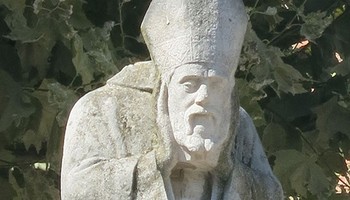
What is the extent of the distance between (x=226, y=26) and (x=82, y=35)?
345 cm

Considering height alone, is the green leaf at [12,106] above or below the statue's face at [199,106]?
below

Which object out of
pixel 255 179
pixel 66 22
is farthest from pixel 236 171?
pixel 66 22

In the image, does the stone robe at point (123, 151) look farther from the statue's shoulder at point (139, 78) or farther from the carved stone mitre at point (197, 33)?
the carved stone mitre at point (197, 33)

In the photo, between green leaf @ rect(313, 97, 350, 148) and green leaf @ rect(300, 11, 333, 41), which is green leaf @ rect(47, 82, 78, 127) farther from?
green leaf @ rect(313, 97, 350, 148)

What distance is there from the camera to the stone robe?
703 centimetres

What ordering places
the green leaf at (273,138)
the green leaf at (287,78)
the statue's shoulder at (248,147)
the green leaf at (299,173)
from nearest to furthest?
the statue's shoulder at (248,147) < the green leaf at (287,78) < the green leaf at (299,173) < the green leaf at (273,138)

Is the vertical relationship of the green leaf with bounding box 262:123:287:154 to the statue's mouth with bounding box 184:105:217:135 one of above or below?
below

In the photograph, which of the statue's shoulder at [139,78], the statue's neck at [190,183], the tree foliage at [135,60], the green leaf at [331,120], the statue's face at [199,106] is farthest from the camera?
the green leaf at [331,120]

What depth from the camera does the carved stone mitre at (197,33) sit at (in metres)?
7.00

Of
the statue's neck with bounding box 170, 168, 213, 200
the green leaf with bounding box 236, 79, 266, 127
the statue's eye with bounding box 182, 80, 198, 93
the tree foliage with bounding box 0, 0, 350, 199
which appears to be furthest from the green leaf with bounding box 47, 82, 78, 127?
the statue's eye with bounding box 182, 80, 198, 93

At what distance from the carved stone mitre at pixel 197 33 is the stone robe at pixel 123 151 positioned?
0.14 metres

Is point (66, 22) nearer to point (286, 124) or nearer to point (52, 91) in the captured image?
point (52, 91)

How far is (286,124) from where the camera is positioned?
1112 cm

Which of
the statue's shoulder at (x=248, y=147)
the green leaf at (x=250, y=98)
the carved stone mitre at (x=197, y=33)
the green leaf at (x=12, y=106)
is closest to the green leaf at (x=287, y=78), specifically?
the green leaf at (x=250, y=98)
